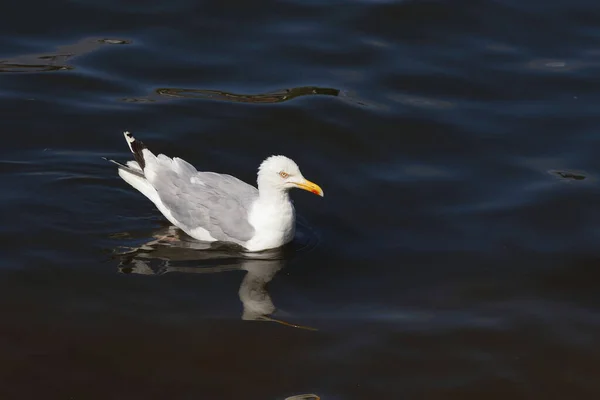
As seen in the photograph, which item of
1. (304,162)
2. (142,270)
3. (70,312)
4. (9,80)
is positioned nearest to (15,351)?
(70,312)

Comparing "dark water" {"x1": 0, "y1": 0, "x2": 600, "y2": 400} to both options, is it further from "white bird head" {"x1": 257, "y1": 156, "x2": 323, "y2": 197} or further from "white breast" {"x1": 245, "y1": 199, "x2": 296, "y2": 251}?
"white bird head" {"x1": 257, "y1": 156, "x2": 323, "y2": 197}

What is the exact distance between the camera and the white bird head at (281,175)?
376 inches

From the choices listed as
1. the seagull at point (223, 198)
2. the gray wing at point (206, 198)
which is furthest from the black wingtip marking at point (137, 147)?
the gray wing at point (206, 198)

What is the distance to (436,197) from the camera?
10844mm

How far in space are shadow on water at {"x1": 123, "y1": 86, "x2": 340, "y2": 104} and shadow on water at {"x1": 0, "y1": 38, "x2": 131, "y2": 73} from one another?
1.34 meters

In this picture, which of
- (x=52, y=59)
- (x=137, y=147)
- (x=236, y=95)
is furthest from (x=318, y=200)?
(x=52, y=59)

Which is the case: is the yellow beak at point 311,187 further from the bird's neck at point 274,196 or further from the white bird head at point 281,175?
the bird's neck at point 274,196

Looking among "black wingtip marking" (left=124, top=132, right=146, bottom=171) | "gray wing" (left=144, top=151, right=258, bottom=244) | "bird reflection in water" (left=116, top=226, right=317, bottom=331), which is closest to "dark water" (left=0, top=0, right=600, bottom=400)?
"bird reflection in water" (left=116, top=226, right=317, bottom=331)

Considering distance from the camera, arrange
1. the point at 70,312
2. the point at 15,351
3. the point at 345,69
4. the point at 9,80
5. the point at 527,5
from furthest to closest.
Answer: the point at 527,5
the point at 345,69
the point at 9,80
the point at 70,312
the point at 15,351

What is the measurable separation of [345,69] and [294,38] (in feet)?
3.62

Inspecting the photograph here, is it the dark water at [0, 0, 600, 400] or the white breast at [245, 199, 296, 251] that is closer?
the dark water at [0, 0, 600, 400]

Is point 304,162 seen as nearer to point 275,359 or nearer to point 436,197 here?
point 436,197

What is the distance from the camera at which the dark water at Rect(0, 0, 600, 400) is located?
26.8 ft

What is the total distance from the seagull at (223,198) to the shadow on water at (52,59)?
3.14 meters
